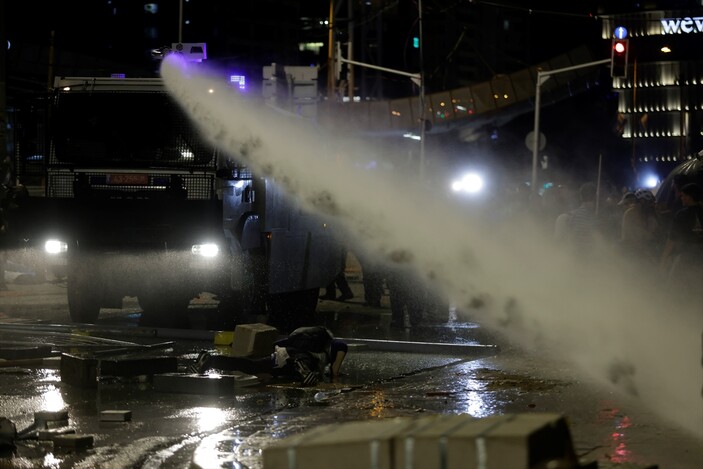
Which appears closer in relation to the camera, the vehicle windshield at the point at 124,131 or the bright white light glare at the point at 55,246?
the vehicle windshield at the point at 124,131

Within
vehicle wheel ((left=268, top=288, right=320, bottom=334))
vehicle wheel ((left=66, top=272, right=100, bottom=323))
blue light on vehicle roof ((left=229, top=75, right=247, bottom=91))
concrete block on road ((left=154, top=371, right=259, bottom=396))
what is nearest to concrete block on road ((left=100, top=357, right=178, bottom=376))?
concrete block on road ((left=154, top=371, right=259, bottom=396))

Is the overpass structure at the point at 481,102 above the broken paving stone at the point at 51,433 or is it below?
above

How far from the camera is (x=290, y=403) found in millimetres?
10422

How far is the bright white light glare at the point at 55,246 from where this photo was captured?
1588 cm

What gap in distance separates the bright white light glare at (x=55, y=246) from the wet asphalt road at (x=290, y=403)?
3.45ft

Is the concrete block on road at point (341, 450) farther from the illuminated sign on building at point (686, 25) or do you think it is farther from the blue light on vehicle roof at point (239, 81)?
the illuminated sign on building at point (686, 25)

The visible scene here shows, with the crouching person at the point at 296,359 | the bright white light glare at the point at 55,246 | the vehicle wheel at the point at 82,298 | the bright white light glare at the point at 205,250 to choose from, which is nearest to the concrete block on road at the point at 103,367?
the crouching person at the point at 296,359

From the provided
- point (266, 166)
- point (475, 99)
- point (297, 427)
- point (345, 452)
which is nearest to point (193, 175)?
point (266, 166)

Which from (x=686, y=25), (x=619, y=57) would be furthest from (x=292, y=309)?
(x=686, y=25)

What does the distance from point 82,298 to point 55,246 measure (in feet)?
3.16

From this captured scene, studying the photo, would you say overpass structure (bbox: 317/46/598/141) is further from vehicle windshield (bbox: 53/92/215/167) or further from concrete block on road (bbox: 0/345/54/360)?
concrete block on road (bbox: 0/345/54/360)

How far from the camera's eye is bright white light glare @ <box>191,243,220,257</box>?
609 inches

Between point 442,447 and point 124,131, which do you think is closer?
point 442,447

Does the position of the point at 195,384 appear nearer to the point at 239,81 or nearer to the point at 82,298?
the point at 82,298
